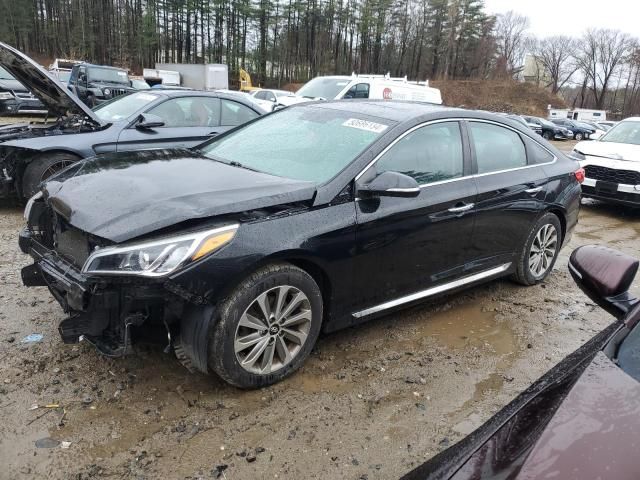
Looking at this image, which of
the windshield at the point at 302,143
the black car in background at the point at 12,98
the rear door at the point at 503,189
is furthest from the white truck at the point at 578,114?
the windshield at the point at 302,143

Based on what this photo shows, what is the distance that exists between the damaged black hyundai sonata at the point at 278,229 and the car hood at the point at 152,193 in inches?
0.5

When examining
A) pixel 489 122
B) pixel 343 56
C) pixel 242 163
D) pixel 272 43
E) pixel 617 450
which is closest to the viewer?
pixel 617 450

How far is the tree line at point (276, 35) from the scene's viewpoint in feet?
197

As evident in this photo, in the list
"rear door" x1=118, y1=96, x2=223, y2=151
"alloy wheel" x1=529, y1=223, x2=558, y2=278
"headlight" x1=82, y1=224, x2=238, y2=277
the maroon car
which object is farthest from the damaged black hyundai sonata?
"rear door" x1=118, y1=96, x2=223, y2=151

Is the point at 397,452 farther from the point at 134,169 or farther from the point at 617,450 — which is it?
the point at 134,169

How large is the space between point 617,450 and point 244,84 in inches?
1634

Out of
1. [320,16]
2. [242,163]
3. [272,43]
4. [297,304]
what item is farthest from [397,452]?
[320,16]

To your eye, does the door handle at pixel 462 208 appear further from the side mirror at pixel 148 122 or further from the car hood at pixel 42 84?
the car hood at pixel 42 84

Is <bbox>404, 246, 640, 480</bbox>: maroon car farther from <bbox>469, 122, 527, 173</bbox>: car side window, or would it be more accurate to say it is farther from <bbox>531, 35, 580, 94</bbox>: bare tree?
<bbox>531, 35, 580, 94</bbox>: bare tree

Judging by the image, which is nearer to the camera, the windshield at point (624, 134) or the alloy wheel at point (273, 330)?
the alloy wheel at point (273, 330)

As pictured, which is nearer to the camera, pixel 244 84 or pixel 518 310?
pixel 518 310

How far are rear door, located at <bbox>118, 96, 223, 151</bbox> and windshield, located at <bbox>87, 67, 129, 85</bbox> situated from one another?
14.3 metres

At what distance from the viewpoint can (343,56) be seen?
70.1 meters

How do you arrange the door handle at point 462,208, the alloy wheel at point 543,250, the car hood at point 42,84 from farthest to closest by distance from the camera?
the car hood at point 42,84 → the alloy wheel at point 543,250 → the door handle at point 462,208
